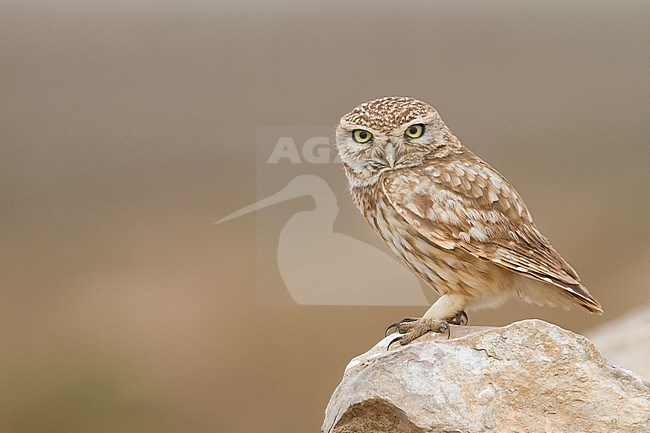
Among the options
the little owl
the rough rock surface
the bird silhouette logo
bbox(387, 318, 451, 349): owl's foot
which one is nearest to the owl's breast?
the little owl

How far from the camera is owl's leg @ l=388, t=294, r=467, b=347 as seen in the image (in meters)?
2.17

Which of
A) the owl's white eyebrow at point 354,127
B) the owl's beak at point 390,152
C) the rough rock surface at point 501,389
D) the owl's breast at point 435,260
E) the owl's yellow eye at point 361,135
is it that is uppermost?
the owl's white eyebrow at point 354,127

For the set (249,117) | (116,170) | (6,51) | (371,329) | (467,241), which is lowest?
(371,329)

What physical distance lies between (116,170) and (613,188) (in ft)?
7.89

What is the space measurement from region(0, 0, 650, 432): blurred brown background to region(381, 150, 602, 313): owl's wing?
126 cm

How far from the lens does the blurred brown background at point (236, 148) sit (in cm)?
354

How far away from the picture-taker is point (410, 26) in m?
3.51

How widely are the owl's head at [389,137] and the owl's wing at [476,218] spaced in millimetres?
44

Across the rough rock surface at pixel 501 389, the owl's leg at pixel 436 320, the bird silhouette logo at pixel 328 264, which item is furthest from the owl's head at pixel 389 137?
the bird silhouette logo at pixel 328 264

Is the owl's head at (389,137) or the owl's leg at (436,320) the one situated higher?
the owl's head at (389,137)

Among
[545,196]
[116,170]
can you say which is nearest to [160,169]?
[116,170]

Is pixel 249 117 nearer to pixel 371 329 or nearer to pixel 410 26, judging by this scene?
pixel 410 26

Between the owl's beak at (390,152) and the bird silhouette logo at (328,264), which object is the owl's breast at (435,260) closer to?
the owl's beak at (390,152)

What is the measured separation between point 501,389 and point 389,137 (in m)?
0.75
